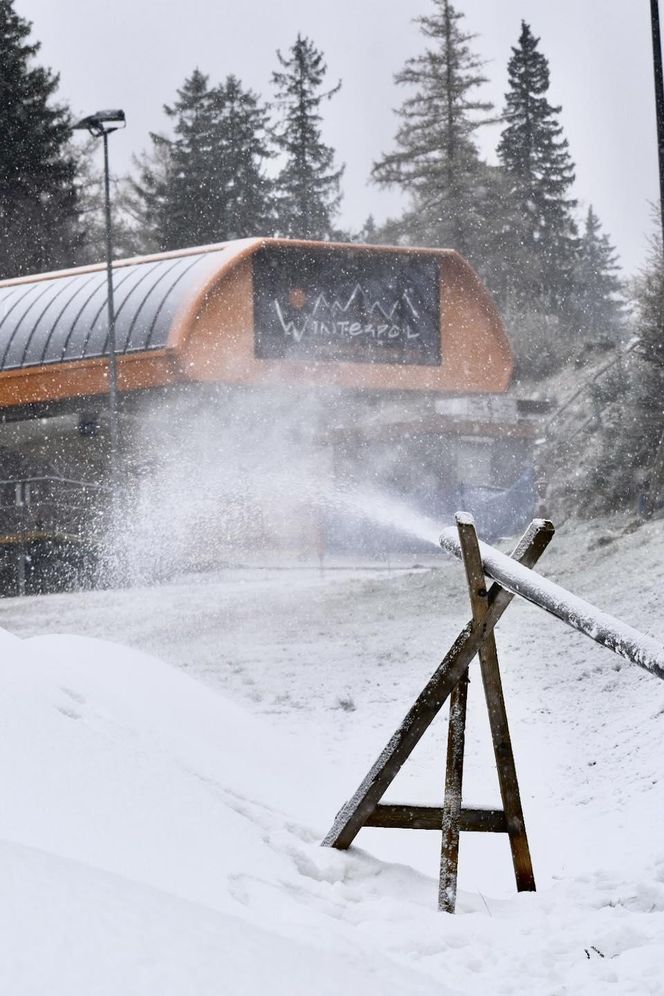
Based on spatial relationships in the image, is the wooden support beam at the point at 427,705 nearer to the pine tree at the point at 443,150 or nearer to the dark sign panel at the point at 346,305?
the dark sign panel at the point at 346,305

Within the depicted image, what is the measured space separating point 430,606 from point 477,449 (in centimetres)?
1506

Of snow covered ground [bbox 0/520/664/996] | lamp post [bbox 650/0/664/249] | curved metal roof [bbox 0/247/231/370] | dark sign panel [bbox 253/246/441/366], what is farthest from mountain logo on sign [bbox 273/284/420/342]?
snow covered ground [bbox 0/520/664/996]

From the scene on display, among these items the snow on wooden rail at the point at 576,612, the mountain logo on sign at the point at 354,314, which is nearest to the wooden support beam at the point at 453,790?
the snow on wooden rail at the point at 576,612

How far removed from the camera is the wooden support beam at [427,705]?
4.42 m

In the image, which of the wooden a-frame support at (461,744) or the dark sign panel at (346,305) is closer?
the wooden a-frame support at (461,744)

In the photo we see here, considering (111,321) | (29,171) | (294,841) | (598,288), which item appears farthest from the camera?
(598,288)

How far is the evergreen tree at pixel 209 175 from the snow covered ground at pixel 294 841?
131 feet

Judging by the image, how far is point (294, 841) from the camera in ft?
14.9

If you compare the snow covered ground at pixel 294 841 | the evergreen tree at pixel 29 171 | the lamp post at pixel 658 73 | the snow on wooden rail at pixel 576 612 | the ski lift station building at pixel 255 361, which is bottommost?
the snow covered ground at pixel 294 841

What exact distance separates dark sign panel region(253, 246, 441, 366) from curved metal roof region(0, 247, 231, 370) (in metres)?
1.45

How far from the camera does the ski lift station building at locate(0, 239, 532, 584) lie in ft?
77.4

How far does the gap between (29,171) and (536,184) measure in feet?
67.2

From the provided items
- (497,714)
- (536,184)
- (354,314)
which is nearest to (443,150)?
(536,184)

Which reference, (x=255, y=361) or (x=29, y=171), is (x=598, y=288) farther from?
(x=255, y=361)
